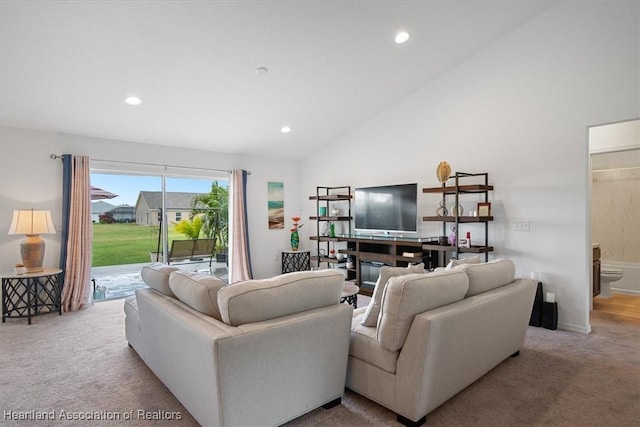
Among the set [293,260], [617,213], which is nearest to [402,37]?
[293,260]

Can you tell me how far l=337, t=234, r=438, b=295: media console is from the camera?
4762 millimetres

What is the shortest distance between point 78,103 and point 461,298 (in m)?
4.48

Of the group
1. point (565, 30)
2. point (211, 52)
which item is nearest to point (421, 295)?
point (211, 52)

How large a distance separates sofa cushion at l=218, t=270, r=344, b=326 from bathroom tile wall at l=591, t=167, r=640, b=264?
5.32 metres

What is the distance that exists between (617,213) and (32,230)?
7.91 meters

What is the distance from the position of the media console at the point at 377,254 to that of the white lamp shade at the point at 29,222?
3.91 metres

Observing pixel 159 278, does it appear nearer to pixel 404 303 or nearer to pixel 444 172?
pixel 404 303

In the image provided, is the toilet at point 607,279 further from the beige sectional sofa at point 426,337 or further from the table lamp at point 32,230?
the table lamp at point 32,230

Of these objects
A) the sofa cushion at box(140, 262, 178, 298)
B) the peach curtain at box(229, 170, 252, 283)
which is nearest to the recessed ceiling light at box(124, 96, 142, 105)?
the peach curtain at box(229, 170, 252, 283)

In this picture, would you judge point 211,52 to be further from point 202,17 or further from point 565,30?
point 565,30

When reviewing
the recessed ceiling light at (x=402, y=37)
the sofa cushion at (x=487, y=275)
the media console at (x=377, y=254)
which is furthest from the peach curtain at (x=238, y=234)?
the sofa cushion at (x=487, y=275)

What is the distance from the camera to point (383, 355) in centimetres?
208

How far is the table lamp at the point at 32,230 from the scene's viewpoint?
4.02m

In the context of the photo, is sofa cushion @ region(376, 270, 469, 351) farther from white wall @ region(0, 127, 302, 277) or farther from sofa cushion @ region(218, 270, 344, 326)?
white wall @ region(0, 127, 302, 277)
